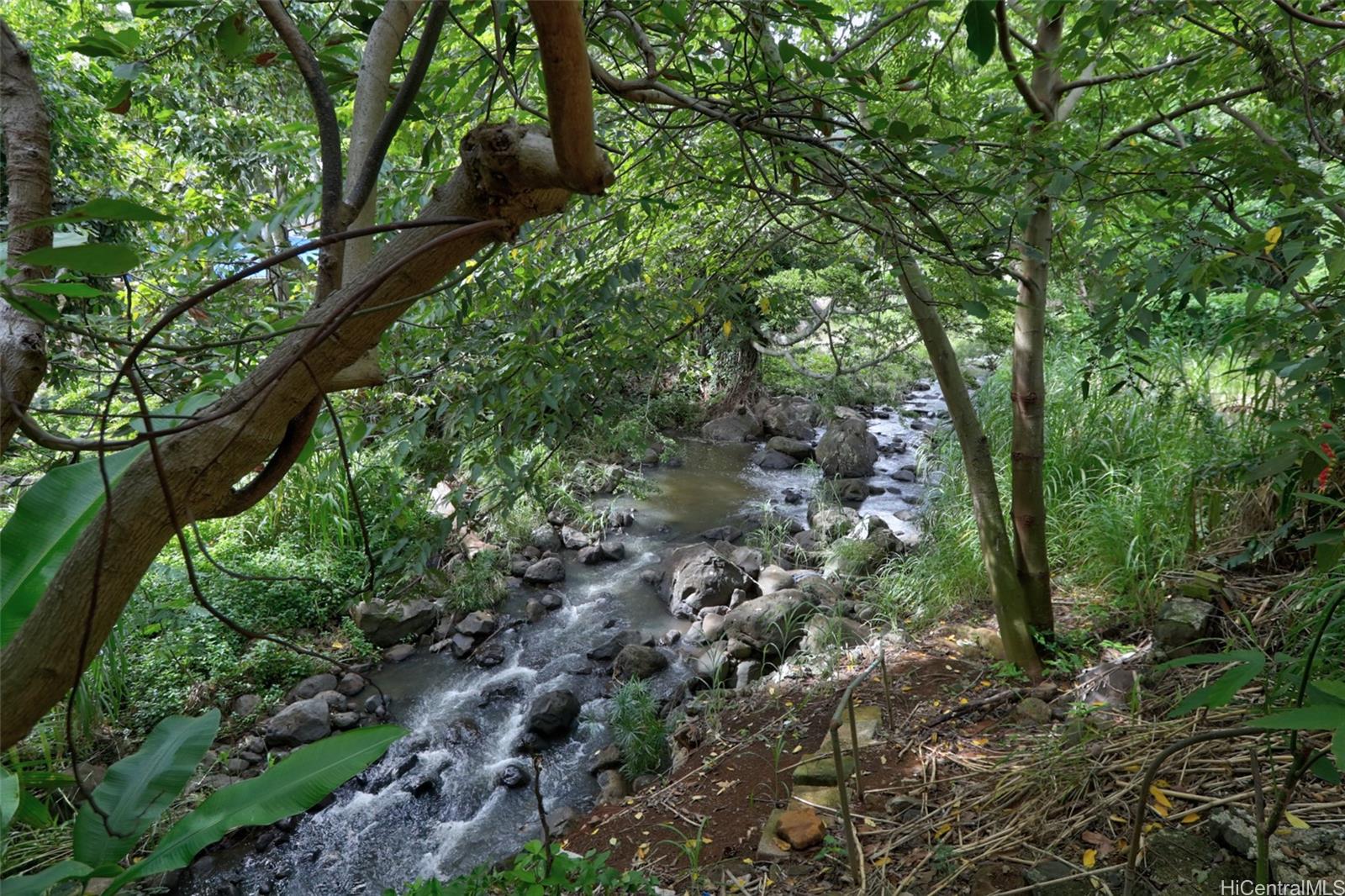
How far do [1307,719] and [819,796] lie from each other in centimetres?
230

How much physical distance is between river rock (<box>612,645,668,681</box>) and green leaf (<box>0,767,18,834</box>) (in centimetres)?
423

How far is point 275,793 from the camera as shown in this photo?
4.44ft

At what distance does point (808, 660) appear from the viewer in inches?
177

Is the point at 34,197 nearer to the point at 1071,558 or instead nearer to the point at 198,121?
the point at 1071,558

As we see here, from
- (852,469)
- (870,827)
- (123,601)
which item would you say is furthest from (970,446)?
(852,469)

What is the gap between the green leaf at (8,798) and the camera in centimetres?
120

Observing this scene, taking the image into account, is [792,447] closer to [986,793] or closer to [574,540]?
[574,540]

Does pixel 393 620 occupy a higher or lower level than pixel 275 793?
lower

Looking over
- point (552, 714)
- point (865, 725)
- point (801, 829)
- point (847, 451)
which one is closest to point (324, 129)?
point (801, 829)

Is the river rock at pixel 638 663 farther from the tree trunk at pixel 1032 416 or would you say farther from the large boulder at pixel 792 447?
the large boulder at pixel 792 447

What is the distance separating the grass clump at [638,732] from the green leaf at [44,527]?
3.62m

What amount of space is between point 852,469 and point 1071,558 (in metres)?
5.64

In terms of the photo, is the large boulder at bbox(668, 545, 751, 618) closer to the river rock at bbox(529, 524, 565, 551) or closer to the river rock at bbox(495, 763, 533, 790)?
the river rock at bbox(529, 524, 565, 551)

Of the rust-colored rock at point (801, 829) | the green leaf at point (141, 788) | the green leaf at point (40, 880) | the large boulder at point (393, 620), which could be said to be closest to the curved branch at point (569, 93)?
the green leaf at point (40, 880)
